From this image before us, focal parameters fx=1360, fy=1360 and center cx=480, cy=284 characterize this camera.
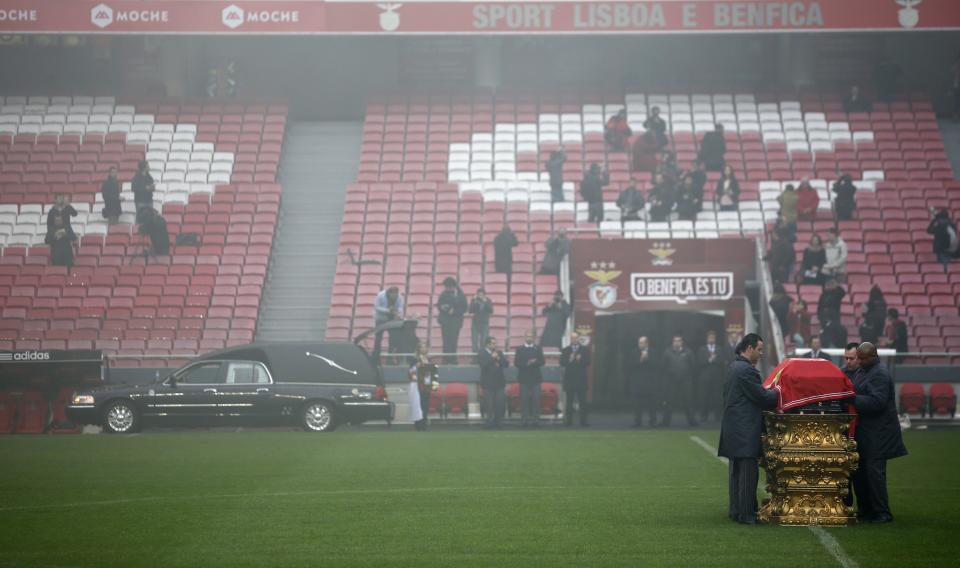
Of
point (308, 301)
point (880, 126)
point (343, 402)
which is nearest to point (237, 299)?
point (308, 301)

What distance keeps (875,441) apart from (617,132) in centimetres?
2539

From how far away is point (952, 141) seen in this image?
39.9 m

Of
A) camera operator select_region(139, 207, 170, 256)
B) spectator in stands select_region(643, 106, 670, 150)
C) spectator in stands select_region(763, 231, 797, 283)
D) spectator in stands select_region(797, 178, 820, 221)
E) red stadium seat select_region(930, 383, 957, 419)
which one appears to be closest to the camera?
red stadium seat select_region(930, 383, 957, 419)

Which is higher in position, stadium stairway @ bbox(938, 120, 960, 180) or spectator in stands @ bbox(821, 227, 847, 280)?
stadium stairway @ bbox(938, 120, 960, 180)

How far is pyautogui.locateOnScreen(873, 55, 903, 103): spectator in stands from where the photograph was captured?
39500mm

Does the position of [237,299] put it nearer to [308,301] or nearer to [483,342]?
[308,301]

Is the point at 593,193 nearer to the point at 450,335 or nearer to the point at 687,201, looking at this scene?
the point at 687,201

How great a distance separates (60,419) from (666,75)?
2228 centimetres

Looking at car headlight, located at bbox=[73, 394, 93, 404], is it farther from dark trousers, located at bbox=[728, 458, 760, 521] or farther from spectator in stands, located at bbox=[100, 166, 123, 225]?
dark trousers, located at bbox=[728, 458, 760, 521]

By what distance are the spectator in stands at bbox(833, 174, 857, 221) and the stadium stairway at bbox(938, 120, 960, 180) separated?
18.2ft

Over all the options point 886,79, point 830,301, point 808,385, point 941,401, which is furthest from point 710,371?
point 886,79

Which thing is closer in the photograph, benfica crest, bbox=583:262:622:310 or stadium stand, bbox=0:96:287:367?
benfica crest, bbox=583:262:622:310

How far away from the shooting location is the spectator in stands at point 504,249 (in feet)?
105

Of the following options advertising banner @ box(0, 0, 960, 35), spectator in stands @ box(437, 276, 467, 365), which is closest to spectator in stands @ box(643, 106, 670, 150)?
advertising banner @ box(0, 0, 960, 35)
